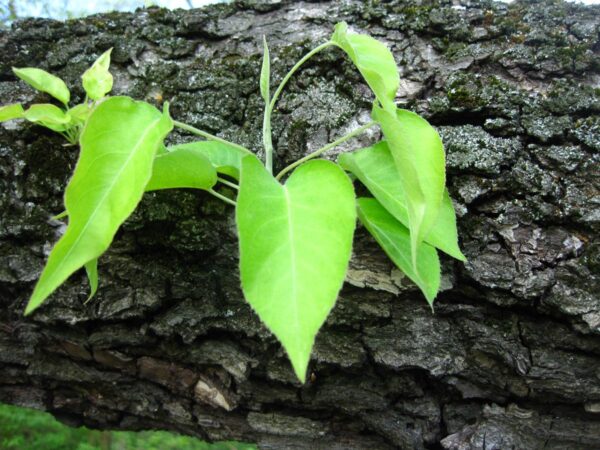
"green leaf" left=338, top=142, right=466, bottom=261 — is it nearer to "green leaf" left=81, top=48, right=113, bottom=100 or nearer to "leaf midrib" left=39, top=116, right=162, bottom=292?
"leaf midrib" left=39, top=116, right=162, bottom=292

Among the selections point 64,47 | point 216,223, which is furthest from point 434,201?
point 64,47

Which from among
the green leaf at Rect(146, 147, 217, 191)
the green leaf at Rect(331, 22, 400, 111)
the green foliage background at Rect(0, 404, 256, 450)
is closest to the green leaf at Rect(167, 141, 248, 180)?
the green leaf at Rect(146, 147, 217, 191)

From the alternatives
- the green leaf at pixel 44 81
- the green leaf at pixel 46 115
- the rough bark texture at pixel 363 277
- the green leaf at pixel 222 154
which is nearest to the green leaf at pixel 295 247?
the green leaf at pixel 222 154

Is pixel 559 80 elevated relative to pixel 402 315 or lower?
elevated

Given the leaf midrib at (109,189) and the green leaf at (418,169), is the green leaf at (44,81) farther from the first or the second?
the green leaf at (418,169)

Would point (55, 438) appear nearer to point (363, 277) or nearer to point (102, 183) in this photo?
point (363, 277)

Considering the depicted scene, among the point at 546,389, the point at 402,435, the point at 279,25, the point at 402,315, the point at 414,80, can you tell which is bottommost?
the point at 402,435

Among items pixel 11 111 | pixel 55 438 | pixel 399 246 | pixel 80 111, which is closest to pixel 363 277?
pixel 399 246

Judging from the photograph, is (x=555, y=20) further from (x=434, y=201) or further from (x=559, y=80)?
(x=434, y=201)
